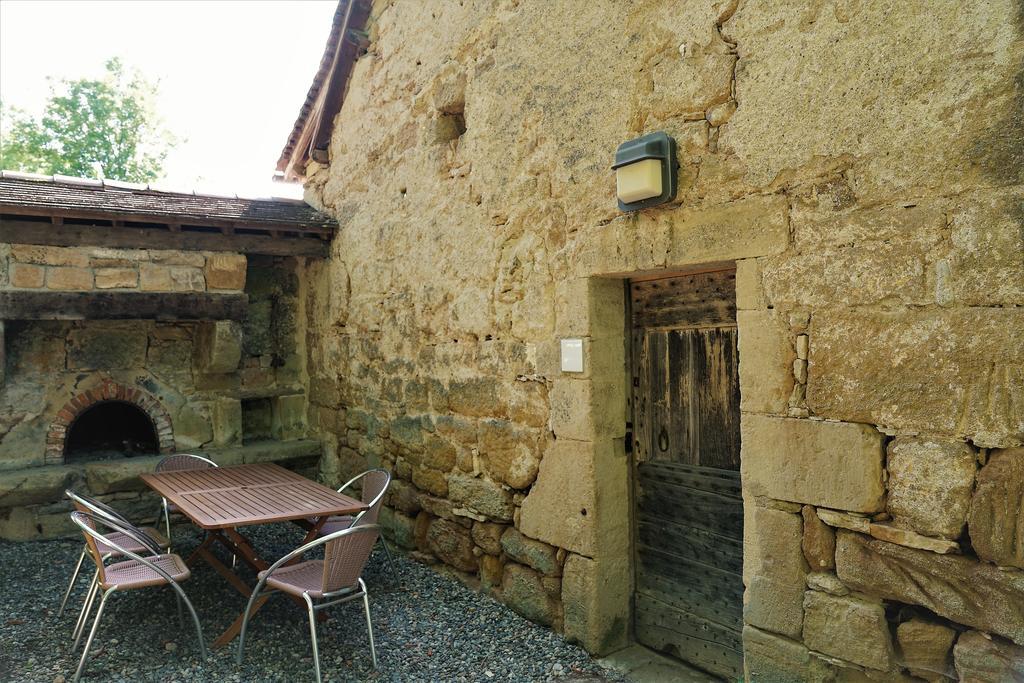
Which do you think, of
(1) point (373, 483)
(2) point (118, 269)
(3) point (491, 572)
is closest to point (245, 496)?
(1) point (373, 483)

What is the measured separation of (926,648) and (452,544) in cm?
276

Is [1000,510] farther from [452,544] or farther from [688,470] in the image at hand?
[452,544]

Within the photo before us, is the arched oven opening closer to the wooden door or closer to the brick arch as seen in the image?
the brick arch

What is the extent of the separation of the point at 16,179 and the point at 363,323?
274cm

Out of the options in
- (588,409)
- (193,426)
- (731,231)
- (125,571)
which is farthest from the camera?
(193,426)

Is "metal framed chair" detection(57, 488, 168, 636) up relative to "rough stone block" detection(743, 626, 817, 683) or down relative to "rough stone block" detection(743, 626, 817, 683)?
up

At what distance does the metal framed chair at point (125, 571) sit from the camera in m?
3.15

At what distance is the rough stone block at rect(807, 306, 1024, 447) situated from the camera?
2094 millimetres

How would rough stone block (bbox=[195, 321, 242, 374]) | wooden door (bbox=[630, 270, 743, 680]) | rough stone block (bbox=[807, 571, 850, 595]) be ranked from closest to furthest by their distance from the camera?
rough stone block (bbox=[807, 571, 850, 595]) → wooden door (bbox=[630, 270, 743, 680]) → rough stone block (bbox=[195, 321, 242, 374])

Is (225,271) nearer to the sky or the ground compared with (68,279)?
nearer to the sky

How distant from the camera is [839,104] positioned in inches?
96.3

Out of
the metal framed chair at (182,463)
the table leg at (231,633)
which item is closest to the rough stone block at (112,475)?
the metal framed chair at (182,463)

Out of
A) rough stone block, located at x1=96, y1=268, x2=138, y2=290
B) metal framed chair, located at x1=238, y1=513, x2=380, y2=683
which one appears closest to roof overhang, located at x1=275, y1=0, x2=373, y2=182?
rough stone block, located at x1=96, y1=268, x2=138, y2=290

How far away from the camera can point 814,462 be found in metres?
2.52
